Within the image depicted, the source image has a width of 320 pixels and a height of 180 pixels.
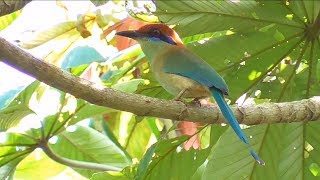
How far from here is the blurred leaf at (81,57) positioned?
284 centimetres

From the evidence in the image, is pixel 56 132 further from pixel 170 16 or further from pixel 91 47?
pixel 170 16

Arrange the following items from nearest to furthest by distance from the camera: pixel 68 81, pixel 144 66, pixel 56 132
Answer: pixel 68 81
pixel 56 132
pixel 144 66

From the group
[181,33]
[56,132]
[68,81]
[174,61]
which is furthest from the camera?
[56,132]

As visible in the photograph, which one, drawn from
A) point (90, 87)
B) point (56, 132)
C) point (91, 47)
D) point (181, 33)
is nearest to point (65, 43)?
point (91, 47)

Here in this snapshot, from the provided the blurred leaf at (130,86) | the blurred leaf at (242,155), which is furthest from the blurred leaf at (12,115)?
the blurred leaf at (242,155)

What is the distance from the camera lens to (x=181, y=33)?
104 inches

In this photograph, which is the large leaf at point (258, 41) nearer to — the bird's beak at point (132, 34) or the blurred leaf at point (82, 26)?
the bird's beak at point (132, 34)

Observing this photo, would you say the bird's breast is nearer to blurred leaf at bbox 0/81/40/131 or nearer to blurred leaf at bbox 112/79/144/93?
blurred leaf at bbox 112/79/144/93

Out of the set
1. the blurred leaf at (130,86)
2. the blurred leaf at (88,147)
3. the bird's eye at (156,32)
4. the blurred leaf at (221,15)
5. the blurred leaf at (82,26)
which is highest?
the blurred leaf at (221,15)

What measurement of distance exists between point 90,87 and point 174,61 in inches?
28.7

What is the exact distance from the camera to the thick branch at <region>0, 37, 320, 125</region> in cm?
161

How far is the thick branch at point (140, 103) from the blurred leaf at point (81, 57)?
35.2 inches

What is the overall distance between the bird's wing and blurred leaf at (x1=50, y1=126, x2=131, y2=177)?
2.15ft

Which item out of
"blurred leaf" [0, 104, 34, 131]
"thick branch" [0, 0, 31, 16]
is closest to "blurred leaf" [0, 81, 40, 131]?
"blurred leaf" [0, 104, 34, 131]
